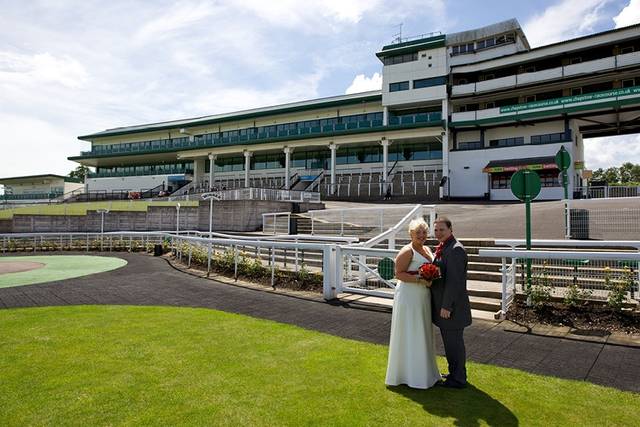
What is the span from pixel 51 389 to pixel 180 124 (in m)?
55.7

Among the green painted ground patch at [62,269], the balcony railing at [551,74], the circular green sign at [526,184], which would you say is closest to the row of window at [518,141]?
the balcony railing at [551,74]

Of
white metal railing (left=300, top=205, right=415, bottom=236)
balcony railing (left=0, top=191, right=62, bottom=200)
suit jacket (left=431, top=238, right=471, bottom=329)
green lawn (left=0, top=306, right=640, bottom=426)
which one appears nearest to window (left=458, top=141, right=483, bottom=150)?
white metal railing (left=300, top=205, right=415, bottom=236)

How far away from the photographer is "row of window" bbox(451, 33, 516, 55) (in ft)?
124

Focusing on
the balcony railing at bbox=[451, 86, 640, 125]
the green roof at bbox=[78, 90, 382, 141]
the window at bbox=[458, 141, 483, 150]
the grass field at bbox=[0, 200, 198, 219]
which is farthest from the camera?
the green roof at bbox=[78, 90, 382, 141]

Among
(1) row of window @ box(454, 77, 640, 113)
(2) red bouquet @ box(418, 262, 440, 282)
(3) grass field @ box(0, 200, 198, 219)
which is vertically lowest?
(2) red bouquet @ box(418, 262, 440, 282)

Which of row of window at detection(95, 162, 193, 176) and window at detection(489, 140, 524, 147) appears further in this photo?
row of window at detection(95, 162, 193, 176)

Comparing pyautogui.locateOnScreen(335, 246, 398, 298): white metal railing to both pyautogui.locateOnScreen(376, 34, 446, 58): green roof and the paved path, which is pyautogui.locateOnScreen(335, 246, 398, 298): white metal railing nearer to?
the paved path

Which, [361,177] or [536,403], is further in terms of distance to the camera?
[361,177]

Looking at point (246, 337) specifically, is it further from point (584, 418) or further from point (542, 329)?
point (542, 329)

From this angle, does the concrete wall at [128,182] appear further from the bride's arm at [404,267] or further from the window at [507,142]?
the bride's arm at [404,267]

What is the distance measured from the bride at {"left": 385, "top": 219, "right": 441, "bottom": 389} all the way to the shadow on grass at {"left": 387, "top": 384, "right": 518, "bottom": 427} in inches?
4.8

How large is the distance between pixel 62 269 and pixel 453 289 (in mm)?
14548

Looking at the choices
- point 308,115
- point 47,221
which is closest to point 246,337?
point 47,221

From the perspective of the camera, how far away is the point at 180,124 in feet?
182
